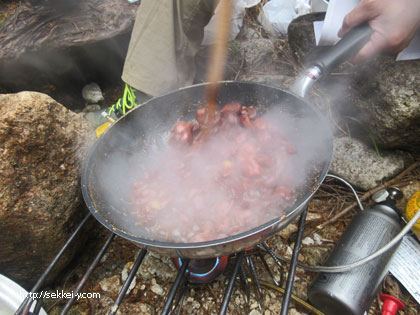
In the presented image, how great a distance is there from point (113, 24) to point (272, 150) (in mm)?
2956

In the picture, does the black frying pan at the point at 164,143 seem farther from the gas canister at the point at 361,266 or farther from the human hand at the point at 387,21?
the gas canister at the point at 361,266

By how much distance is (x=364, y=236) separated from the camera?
6.88 ft

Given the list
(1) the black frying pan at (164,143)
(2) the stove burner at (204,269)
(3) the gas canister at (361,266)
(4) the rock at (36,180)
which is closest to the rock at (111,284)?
(4) the rock at (36,180)

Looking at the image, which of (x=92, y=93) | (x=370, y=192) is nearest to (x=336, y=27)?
(x=370, y=192)

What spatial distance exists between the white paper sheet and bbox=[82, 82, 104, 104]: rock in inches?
124

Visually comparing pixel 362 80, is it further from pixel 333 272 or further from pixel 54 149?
pixel 54 149

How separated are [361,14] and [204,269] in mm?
2235

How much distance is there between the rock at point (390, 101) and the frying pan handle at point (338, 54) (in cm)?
91

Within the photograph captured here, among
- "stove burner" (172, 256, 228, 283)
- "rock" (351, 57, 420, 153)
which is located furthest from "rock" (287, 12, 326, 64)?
"stove burner" (172, 256, 228, 283)

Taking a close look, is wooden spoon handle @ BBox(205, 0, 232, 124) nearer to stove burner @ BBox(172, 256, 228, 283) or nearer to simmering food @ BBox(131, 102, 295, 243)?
simmering food @ BBox(131, 102, 295, 243)

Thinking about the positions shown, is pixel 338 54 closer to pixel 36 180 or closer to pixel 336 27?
pixel 336 27

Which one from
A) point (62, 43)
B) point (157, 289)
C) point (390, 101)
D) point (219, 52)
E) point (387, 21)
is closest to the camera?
point (387, 21)

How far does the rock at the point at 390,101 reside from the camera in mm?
2455

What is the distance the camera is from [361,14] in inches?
73.6
